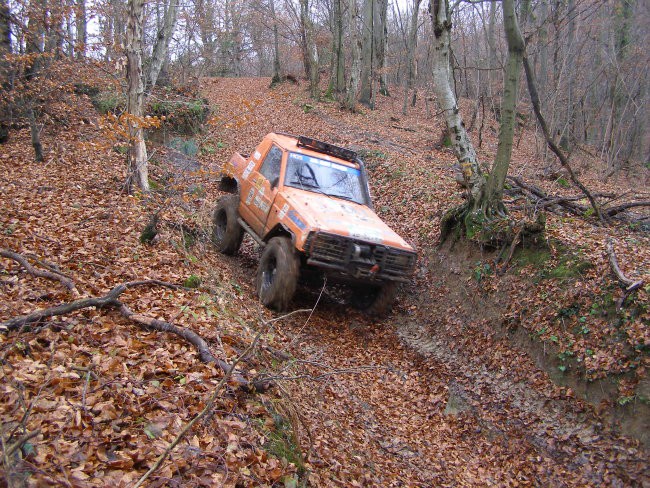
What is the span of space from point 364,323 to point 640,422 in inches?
144

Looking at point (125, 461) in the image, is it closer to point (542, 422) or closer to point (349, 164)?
point (542, 422)

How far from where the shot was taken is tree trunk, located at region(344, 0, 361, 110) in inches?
751

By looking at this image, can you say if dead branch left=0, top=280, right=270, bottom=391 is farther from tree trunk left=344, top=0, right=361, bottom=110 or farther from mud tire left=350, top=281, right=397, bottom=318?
tree trunk left=344, top=0, right=361, bottom=110

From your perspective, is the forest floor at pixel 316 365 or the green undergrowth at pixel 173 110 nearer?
the forest floor at pixel 316 365

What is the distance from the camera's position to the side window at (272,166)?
767 cm

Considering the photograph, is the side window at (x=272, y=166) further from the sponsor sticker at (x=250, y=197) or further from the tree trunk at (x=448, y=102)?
the tree trunk at (x=448, y=102)

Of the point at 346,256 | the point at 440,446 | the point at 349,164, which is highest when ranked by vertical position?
the point at 349,164

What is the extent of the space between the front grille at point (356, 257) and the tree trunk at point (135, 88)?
354cm

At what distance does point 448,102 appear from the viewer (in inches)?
325

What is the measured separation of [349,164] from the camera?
8289mm

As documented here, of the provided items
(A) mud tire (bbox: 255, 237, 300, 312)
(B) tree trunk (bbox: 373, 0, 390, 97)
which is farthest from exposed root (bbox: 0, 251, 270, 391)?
(B) tree trunk (bbox: 373, 0, 390, 97)

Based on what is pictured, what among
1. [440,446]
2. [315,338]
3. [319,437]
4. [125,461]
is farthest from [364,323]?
[125,461]

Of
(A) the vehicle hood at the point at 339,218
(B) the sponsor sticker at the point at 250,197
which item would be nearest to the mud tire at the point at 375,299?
(A) the vehicle hood at the point at 339,218

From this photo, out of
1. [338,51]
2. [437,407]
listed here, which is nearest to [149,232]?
[437,407]
